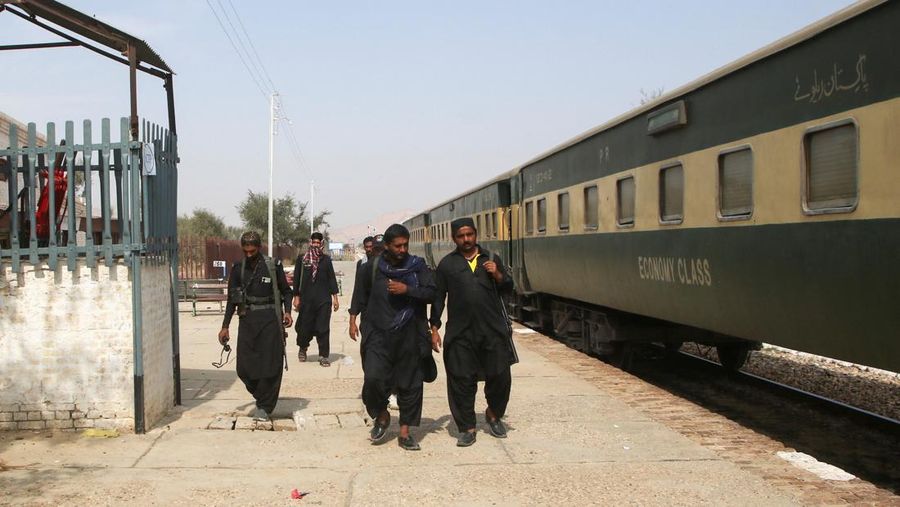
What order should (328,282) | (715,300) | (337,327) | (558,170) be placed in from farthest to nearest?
(337,327), (558,170), (328,282), (715,300)

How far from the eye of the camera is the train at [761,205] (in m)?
5.44

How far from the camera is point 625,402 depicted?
9133 mm

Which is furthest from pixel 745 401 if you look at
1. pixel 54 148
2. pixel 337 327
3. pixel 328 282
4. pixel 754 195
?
pixel 337 327

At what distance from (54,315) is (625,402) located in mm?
5578

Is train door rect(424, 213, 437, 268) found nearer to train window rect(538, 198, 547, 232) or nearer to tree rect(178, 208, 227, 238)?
train window rect(538, 198, 547, 232)

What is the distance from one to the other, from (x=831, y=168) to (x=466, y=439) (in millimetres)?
3393

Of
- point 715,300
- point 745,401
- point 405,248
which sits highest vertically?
point 405,248

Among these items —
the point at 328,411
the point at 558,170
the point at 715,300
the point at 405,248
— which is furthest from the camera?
the point at 558,170

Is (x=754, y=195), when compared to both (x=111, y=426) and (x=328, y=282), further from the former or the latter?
(x=328, y=282)

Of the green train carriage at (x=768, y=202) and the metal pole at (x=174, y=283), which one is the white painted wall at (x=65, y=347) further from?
the green train carriage at (x=768, y=202)

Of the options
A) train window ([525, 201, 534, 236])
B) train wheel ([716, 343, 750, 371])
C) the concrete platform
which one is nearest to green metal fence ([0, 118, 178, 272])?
the concrete platform

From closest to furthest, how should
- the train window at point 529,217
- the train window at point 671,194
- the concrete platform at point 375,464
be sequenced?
the concrete platform at point 375,464 < the train window at point 671,194 < the train window at point 529,217

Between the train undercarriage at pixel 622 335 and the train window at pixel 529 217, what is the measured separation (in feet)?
5.06

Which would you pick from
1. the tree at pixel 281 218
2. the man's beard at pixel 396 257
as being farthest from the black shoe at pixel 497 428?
the tree at pixel 281 218
